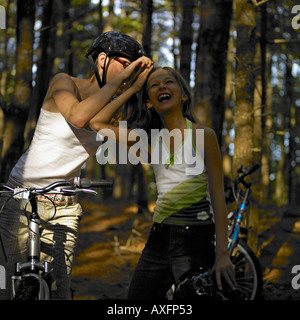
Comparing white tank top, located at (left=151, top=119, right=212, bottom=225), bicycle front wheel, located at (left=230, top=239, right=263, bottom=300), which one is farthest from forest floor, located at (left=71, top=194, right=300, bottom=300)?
white tank top, located at (left=151, top=119, right=212, bottom=225)

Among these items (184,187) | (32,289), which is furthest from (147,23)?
(32,289)

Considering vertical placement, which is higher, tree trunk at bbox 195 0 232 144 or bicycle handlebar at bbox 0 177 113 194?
tree trunk at bbox 195 0 232 144

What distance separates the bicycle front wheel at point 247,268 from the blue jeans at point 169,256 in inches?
118

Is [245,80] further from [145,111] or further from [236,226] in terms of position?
[145,111]

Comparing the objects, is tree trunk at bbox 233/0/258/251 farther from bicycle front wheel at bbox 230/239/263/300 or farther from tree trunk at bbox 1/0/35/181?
tree trunk at bbox 1/0/35/181

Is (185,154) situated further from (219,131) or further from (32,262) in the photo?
(219,131)

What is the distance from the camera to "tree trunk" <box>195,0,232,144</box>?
25.9 ft

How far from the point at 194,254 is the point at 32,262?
1010 mm

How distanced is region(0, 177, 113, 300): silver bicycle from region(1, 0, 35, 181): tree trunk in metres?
3.63

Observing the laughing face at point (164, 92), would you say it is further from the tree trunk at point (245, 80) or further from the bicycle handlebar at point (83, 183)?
the tree trunk at point (245, 80)

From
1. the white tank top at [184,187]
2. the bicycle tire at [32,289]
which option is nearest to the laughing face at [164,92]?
the white tank top at [184,187]

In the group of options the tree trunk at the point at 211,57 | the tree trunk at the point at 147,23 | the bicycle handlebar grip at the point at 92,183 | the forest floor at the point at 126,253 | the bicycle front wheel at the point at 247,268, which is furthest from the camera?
the tree trunk at the point at 147,23

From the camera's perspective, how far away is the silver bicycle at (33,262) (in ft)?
10.4
